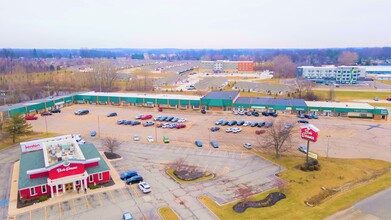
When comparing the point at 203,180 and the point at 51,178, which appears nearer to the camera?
the point at 51,178

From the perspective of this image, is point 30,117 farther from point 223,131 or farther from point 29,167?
point 223,131

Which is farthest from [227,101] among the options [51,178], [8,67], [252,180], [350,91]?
[8,67]

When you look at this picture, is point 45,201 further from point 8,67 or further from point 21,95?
point 8,67

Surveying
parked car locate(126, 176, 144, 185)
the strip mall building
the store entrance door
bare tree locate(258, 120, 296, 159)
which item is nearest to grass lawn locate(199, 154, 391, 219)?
bare tree locate(258, 120, 296, 159)

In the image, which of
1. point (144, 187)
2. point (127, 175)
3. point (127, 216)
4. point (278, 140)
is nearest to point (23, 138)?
point (127, 175)

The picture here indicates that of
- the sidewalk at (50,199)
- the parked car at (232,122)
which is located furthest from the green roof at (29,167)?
the parked car at (232,122)

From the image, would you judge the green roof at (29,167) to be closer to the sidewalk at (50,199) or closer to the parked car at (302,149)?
the sidewalk at (50,199)
